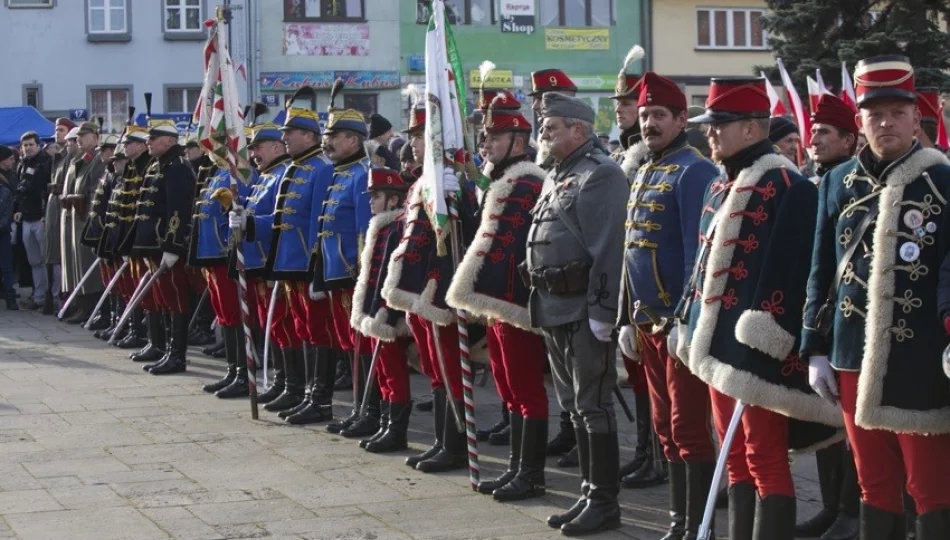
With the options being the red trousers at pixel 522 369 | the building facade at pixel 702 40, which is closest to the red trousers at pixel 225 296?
the red trousers at pixel 522 369

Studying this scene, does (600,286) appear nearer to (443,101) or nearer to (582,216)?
(582,216)

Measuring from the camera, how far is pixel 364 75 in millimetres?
37719

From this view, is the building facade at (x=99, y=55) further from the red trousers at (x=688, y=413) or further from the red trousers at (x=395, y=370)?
the red trousers at (x=688, y=413)

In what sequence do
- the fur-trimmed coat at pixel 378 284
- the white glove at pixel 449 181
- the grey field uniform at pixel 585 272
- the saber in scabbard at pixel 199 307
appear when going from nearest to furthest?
the grey field uniform at pixel 585 272
the white glove at pixel 449 181
the fur-trimmed coat at pixel 378 284
the saber in scabbard at pixel 199 307

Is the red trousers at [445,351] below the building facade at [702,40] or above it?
below

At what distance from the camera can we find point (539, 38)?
130 feet

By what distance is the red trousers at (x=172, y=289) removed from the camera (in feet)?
46.0

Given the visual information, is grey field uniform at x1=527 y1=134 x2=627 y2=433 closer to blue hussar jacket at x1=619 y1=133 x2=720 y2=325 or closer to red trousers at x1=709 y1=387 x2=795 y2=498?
blue hussar jacket at x1=619 y1=133 x2=720 y2=325

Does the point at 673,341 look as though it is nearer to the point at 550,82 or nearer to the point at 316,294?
the point at 550,82

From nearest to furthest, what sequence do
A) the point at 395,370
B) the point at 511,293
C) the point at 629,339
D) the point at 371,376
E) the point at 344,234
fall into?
the point at 629,339
the point at 511,293
the point at 395,370
the point at 371,376
the point at 344,234

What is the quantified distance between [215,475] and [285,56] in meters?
29.3

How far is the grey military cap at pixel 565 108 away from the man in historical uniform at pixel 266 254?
422 cm

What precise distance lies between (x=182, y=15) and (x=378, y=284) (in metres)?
29.3

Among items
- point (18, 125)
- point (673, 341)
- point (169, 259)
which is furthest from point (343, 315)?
point (18, 125)
